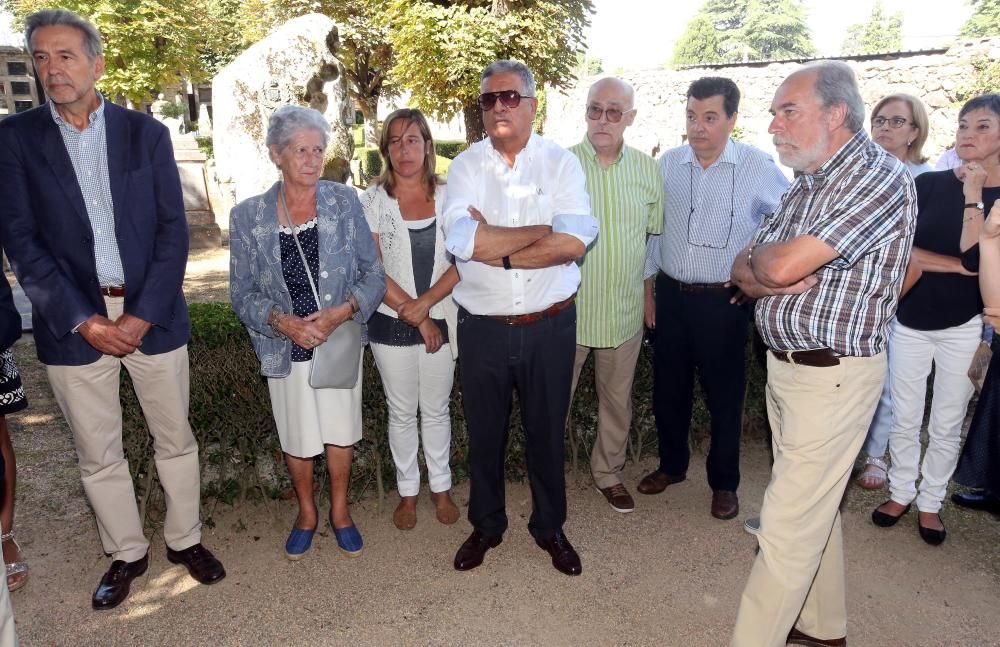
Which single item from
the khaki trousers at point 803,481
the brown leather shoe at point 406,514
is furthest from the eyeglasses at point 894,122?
the brown leather shoe at point 406,514

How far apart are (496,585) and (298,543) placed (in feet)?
3.57

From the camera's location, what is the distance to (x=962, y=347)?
3738mm

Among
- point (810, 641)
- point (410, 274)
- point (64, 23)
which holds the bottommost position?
point (810, 641)

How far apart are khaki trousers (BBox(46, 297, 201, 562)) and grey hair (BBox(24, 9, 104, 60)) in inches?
43.8

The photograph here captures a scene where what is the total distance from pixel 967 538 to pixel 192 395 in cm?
444

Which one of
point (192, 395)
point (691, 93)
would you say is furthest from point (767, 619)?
point (192, 395)

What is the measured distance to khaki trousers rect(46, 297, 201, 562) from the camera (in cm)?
319

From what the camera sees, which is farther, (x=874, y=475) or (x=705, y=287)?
(x=874, y=475)

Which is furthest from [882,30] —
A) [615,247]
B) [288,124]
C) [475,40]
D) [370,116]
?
[288,124]

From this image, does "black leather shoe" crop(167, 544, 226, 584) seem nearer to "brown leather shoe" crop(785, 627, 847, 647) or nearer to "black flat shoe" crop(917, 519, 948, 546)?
"brown leather shoe" crop(785, 627, 847, 647)

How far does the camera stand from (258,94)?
11695 mm

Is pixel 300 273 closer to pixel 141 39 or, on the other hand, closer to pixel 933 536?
pixel 933 536

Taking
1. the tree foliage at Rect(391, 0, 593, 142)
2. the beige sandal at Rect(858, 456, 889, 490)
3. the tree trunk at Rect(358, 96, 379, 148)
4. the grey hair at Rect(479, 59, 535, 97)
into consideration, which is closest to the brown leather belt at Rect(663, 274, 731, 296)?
the grey hair at Rect(479, 59, 535, 97)

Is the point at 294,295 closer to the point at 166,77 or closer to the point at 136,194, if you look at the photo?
the point at 136,194
